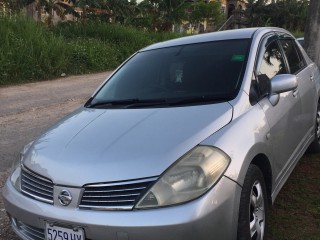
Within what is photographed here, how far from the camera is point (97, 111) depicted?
3.51 m

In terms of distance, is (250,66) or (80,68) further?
(80,68)

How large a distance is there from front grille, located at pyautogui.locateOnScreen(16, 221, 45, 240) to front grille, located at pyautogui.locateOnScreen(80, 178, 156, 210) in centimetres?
42

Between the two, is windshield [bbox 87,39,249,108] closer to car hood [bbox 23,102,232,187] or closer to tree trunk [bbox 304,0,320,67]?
car hood [bbox 23,102,232,187]

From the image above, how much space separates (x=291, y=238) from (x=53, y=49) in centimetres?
1172

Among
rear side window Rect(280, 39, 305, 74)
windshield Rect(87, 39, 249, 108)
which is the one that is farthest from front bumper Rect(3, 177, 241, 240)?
rear side window Rect(280, 39, 305, 74)

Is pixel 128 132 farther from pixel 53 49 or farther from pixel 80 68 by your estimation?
pixel 80 68

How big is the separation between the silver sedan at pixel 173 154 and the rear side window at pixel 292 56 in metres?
0.47

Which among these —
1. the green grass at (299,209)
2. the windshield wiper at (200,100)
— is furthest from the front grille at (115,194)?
the green grass at (299,209)

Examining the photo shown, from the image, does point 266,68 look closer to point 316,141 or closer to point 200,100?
point 200,100

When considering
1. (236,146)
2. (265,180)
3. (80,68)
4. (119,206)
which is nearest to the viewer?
(119,206)

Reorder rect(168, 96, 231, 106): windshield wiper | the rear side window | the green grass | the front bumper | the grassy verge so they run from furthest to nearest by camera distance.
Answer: the grassy verge < the rear side window < the green grass < rect(168, 96, 231, 106): windshield wiper < the front bumper

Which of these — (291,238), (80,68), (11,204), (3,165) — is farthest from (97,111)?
(80,68)

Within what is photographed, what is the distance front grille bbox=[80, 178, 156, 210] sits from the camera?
7.94 feet

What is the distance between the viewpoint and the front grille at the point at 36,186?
2.64m
